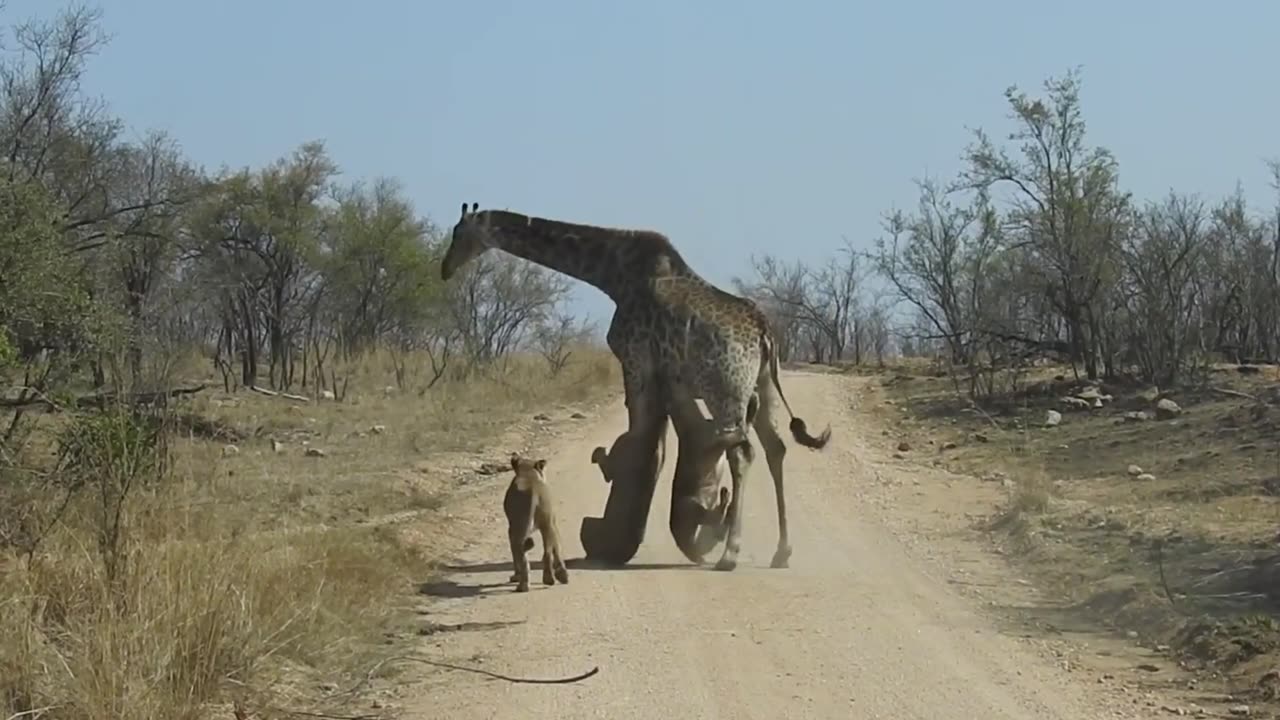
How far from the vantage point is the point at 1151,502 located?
14734 millimetres

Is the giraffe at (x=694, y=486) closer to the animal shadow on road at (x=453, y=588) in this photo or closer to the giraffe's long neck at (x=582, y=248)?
the giraffe's long neck at (x=582, y=248)

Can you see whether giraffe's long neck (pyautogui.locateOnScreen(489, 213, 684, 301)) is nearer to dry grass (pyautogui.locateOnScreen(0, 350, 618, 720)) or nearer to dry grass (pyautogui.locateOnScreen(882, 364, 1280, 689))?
dry grass (pyautogui.locateOnScreen(0, 350, 618, 720))

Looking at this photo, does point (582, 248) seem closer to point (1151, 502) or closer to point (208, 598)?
point (1151, 502)

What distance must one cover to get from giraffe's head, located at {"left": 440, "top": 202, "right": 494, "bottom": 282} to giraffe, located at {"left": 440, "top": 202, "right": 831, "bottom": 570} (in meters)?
0.73

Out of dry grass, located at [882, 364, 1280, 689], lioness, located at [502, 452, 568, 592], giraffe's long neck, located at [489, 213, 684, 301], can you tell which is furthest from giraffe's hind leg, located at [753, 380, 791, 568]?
lioness, located at [502, 452, 568, 592]

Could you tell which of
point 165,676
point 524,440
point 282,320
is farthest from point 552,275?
point 165,676

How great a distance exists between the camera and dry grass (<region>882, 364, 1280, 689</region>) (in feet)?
32.1

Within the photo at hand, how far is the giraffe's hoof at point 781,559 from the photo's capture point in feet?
39.4

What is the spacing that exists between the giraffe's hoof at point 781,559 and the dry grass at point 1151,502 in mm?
1797

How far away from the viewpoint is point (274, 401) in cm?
2666

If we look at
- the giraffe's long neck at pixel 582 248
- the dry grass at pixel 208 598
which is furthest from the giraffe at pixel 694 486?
the dry grass at pixel 208 598

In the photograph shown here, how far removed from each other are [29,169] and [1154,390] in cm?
1680

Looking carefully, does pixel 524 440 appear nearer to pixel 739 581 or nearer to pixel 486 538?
pixel 486 538

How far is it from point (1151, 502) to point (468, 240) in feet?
22.2
